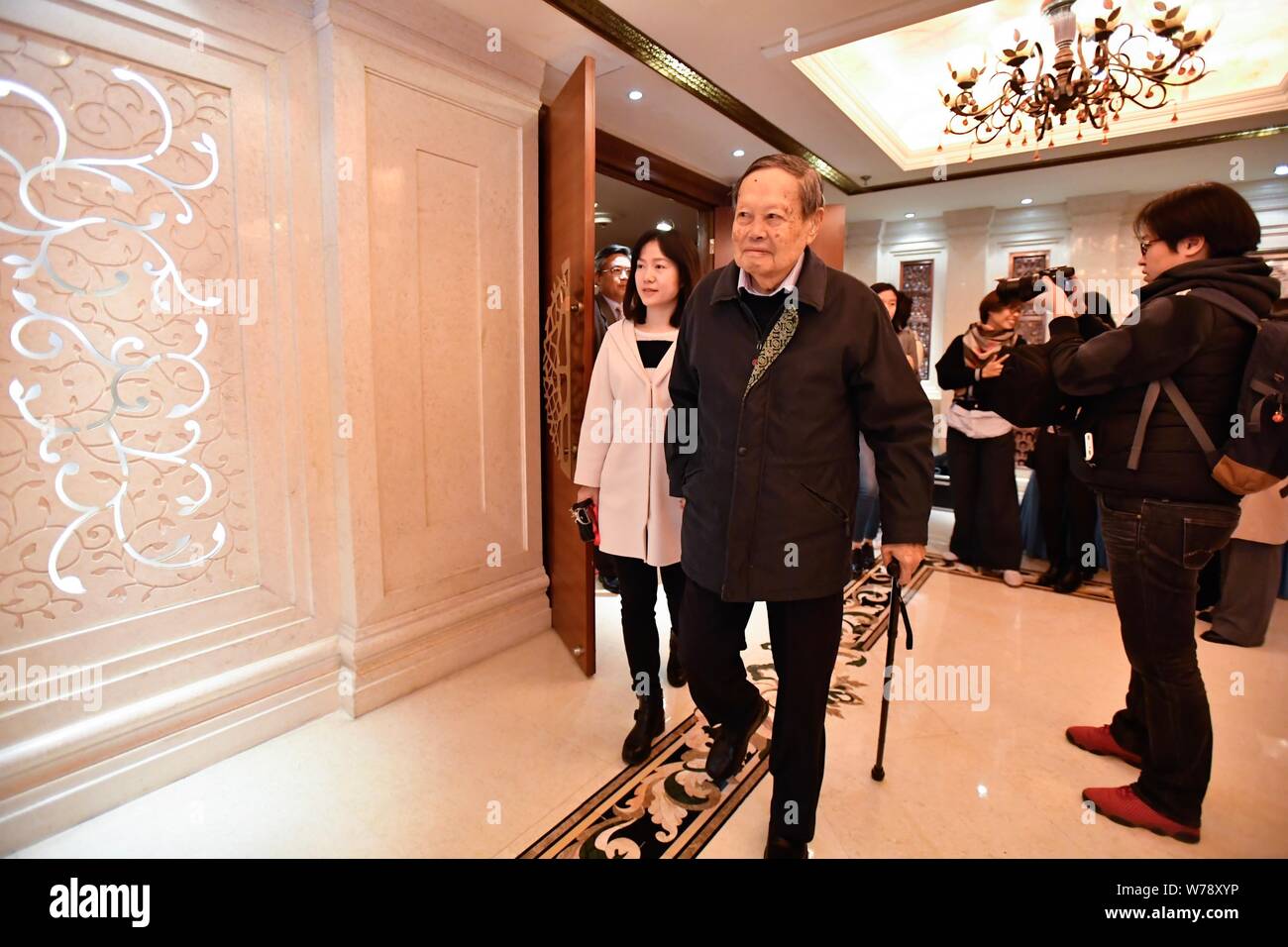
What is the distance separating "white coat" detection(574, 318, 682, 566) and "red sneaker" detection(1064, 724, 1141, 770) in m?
1.40

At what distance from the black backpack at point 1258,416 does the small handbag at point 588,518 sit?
62.3 inches

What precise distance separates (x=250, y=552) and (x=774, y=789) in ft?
5.62

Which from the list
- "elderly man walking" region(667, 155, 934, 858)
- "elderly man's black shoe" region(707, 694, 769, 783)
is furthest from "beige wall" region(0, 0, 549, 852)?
"elderly man walking" region(667, 155, 934, 858)

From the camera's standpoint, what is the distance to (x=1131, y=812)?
5.47ft

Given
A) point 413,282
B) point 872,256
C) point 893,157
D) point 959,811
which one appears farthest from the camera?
point 872,256

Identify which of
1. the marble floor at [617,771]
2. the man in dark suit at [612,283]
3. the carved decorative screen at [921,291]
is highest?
the carved decorative screen at [921,291]

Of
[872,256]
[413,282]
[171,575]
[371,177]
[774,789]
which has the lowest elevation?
[774,789]

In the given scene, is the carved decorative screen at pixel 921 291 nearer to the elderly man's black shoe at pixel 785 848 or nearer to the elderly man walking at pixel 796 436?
the elderly man walking at pixel 796 436

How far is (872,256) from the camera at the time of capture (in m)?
6.94

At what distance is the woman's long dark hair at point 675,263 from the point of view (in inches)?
74.0

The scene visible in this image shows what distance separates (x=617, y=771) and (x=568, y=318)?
1541 mm

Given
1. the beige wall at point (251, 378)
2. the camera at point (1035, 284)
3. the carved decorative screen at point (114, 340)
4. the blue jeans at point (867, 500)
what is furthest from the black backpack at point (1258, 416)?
the carved decorative screen at point (114, 340)
